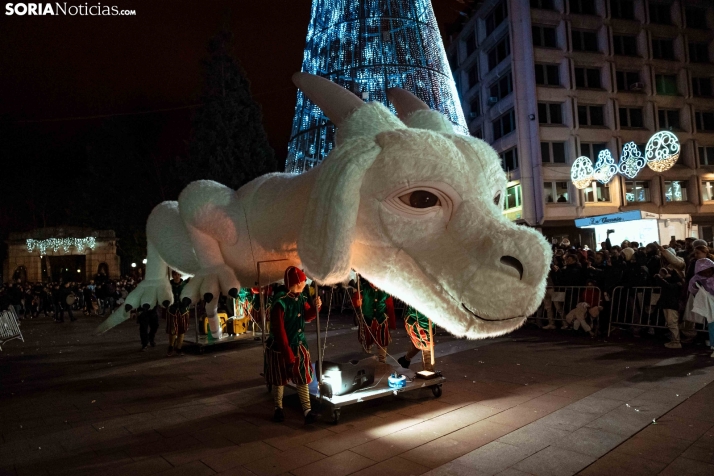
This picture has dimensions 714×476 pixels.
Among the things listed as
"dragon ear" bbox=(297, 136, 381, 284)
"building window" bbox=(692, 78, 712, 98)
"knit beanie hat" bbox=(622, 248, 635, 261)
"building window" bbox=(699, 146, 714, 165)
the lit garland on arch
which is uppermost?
"building window" bbox=(692, 78, 712, 98)

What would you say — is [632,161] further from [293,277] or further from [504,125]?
[293,277]

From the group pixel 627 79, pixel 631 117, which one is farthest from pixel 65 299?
pixel 627 79

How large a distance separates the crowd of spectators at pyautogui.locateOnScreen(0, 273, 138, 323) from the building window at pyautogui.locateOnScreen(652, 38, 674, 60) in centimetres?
3272

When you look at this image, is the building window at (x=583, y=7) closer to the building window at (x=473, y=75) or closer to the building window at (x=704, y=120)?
the building window at (x=473, y=75)

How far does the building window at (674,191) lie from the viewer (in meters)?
28.2

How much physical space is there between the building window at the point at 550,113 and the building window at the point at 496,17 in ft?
19.8

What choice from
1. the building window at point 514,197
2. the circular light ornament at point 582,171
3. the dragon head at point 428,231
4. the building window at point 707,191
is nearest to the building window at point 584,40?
the building window at point 514,197

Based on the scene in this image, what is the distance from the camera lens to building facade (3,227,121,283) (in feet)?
95.6

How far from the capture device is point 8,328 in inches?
547

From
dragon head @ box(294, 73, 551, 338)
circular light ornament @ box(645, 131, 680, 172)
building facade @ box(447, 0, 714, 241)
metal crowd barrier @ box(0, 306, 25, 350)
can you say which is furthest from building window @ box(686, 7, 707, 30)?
metal crowd barrier @ box(0, 306, 25, 350)

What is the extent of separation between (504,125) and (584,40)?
6.73 m

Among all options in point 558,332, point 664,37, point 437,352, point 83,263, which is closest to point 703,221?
point 664,37

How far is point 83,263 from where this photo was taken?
3105cm

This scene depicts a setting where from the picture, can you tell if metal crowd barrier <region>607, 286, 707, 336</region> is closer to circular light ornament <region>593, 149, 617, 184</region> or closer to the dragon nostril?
the dragon nostril
